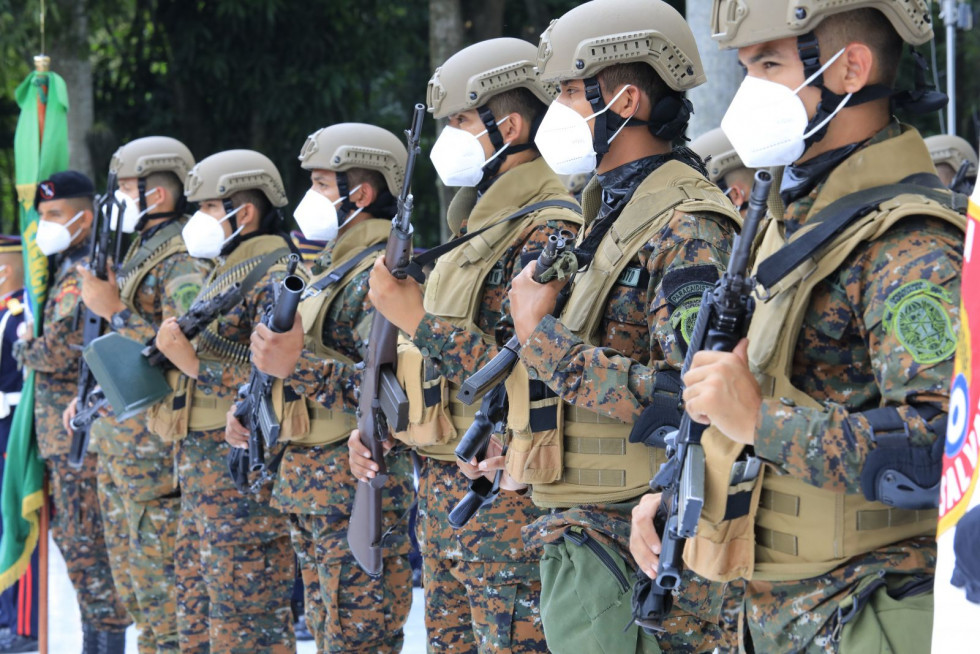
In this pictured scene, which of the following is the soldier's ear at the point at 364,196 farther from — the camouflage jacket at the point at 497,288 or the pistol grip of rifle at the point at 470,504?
the pistol grip of rifle at the point at 470,504

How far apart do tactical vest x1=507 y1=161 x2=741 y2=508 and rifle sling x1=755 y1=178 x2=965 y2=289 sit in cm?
67

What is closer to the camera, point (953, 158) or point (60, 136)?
point (953, 158)

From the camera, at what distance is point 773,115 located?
257 cm

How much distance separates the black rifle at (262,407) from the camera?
4.59 meters

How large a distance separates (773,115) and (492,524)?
1.64m

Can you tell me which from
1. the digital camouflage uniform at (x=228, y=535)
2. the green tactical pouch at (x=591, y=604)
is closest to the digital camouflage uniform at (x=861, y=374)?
the green tactical pouch at (x=591, y=604)

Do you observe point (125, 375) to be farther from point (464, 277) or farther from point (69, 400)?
point (464, 277)

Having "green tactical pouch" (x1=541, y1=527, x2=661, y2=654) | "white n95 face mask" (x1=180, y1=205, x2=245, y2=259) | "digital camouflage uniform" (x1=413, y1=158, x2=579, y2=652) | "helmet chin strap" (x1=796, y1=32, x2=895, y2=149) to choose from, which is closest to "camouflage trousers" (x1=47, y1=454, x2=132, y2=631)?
"white n95 face mask" (x1=180, y1=205, x2=245, y2=259)

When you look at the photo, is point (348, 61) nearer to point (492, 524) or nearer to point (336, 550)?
point (336, 550)

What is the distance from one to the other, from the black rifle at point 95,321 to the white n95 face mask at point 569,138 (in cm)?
335

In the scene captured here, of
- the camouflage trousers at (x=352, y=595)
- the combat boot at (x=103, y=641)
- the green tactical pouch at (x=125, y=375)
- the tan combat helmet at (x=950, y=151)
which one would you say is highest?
the tan combat helmet at (x=950, y=151)

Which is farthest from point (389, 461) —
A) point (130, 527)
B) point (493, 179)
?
point (130, 527)

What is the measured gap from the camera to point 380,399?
14.0 feet

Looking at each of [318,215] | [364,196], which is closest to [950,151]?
[364,196]
